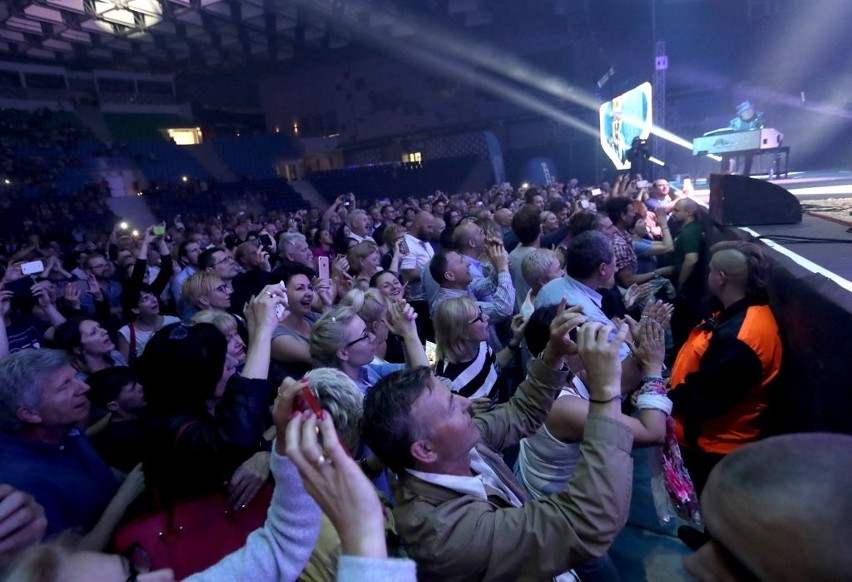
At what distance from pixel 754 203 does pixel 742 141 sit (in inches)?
190

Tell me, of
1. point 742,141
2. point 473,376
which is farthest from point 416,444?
point 742,141

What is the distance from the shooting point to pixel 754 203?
3.50 metres

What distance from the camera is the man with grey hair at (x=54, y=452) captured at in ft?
4.57

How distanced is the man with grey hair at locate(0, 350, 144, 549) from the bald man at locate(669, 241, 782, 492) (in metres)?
2.12

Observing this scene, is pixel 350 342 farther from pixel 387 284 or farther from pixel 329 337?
pixel 387 284

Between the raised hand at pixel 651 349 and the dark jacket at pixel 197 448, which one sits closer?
the dark jacket at pixel 197 448

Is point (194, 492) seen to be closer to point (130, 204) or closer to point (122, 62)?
point (130, 204)

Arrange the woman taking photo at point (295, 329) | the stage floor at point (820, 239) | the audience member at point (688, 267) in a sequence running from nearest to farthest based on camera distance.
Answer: the stage floor at point (820, 239), the woman taking photo at point (295, 329), the audience member at point (688, 267)

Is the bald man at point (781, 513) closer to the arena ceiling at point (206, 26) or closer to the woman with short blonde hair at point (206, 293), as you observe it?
the woman with short blonde hair at point (206, 293)

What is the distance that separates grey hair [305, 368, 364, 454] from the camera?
1399 mm

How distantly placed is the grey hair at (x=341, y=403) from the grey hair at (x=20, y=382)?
0.84 meters

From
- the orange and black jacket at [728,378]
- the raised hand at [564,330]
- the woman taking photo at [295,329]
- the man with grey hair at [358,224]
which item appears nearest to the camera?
the raised hand at [564,330]

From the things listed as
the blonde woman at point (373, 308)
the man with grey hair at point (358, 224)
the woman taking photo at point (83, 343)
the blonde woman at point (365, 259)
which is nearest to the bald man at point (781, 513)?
the blonde woman at point (373, 308)

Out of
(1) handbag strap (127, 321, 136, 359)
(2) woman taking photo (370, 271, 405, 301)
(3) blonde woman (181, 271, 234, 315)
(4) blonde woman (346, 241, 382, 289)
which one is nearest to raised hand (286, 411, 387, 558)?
(2) woman taking photo (370, 271, 405, 301)
